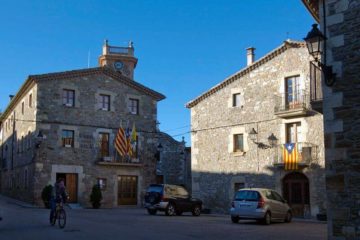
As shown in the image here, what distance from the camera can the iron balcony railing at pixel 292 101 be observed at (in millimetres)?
23078

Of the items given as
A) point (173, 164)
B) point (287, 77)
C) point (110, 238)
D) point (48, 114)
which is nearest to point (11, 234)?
point (110, 238)

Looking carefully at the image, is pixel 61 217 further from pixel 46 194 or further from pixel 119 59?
pixel 119 59

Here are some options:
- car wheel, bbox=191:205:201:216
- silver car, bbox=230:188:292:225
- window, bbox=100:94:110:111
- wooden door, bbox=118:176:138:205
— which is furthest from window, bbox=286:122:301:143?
window, bbox=100:94:110:111

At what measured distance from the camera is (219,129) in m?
27.5

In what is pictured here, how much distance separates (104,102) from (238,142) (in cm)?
1079

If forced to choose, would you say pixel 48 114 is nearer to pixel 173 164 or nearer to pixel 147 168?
pixel 147 168

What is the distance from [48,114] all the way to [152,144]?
8039mm

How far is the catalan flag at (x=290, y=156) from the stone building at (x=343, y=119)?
13.1 metres

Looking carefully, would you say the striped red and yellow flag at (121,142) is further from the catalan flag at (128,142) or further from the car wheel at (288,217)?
the car wheel at (288,217)

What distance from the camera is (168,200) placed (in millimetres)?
22406

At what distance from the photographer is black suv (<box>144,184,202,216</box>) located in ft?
73.4

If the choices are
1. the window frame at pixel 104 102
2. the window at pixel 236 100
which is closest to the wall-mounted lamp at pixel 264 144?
the window at pixel 236 100

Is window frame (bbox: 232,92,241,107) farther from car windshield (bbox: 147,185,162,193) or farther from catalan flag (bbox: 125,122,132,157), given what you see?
catalan flag (bbox: 125,122,132,157)

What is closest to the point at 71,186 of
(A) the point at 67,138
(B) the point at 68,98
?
(A) the point at 67,138
